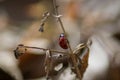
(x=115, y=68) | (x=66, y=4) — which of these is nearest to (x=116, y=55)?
(x=115, y=68)

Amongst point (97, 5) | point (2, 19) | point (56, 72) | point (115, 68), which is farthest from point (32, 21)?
point (115, 68)

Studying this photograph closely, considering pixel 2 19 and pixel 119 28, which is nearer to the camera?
pixel 119 28

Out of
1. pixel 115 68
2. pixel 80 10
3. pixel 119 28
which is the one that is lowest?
pixel 115 68

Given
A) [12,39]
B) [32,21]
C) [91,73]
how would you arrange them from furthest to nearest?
[32,21] < [12,39] < [91,73]

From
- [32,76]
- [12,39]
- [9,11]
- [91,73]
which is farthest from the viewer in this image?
[9,11]

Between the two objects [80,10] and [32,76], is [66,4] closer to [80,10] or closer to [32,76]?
[80,10]

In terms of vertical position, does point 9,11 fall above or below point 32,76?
above
